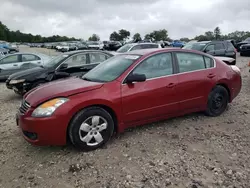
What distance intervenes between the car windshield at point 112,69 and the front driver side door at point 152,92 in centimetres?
21

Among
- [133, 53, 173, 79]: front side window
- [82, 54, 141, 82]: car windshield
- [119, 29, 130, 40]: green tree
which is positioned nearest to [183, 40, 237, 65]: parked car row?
[133, 53, 173, 79]: front side window

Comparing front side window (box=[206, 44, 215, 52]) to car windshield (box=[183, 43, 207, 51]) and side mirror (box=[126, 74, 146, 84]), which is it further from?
side mirror (box=[126, 74, 146, 84])

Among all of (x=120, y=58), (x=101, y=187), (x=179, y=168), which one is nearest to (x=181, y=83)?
(x=120, y=58)

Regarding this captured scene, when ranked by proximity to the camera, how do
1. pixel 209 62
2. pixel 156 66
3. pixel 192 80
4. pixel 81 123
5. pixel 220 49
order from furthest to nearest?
pixel 220 49
pixel 209 62
pixel 192 80
pixel 156 66
pixel 81 123

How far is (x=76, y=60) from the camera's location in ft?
25.5

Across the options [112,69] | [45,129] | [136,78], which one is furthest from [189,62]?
[45,129]

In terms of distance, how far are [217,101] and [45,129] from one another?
11.6 ft

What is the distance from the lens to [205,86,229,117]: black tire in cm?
515

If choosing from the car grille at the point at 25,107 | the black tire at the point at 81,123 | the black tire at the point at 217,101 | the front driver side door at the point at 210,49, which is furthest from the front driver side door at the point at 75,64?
the front driver side door at the point at 210,49

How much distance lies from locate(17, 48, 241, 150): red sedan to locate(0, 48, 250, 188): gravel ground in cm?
28

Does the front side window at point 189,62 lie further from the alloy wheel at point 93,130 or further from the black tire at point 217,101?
the alloy wheel at point 93,130

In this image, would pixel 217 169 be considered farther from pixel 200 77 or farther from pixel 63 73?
pixel 63 73

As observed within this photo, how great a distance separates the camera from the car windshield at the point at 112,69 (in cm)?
427

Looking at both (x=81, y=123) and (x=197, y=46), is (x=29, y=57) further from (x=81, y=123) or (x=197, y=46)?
(x=81, y=123)
